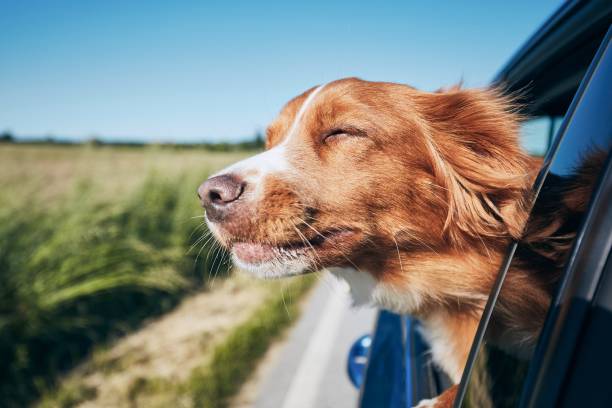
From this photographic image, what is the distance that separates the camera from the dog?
5.33 feet

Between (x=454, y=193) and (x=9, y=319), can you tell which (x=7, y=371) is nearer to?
(x=9, y=319)

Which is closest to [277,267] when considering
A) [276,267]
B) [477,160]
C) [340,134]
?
[276,267]

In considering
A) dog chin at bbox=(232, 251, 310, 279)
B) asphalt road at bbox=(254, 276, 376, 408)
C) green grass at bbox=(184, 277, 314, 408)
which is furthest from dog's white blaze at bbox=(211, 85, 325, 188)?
green grass at bbox=(184, 277, 314, 408)

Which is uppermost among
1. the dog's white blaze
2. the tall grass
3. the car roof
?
the car roof

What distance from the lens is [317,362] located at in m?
4.08

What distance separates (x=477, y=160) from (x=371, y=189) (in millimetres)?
447

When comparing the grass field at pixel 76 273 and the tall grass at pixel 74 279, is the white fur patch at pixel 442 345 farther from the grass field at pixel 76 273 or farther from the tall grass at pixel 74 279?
the tall grass at pixel 74 279

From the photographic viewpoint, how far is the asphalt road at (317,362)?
11.3ft

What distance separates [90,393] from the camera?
368 centimetres

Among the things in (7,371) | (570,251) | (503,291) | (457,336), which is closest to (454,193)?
(457,336)

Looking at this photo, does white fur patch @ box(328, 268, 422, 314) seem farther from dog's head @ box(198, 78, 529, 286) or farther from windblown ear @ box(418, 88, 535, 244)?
windblown ear @ box(418, 88, 535, 244)

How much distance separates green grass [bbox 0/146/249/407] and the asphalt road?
46.2 inches

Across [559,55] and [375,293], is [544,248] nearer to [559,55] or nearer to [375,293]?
[375,293]

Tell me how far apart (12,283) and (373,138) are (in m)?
3.95
